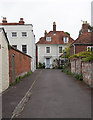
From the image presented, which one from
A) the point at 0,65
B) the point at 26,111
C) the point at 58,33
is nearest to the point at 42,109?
the point at 26,111

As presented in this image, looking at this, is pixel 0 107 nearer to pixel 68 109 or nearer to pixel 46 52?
pixel 68 109

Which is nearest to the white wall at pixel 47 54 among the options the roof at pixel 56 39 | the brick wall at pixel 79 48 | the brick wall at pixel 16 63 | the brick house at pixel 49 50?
the brick house at pixel 49 50

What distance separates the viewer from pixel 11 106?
555 centimetres

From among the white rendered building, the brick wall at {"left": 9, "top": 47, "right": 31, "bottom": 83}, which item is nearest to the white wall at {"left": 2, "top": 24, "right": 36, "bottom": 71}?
the white rendered building

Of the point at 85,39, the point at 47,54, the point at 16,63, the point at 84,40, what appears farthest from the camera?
the point at 47,54

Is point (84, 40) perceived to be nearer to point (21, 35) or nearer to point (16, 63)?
point (21, 35)

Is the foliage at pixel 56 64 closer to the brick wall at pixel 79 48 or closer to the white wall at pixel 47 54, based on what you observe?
the white wall at pixel 47 54

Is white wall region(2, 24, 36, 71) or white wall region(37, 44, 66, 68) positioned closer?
white wall region(2, 24, 36, 71)

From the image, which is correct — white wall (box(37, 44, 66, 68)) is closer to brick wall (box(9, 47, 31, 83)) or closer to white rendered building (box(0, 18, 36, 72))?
white rendered building (box(0, 18, 36, 72))

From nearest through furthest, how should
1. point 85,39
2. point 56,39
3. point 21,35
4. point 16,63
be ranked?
point 16,63, point 85,39, point 21,35, point 56,39

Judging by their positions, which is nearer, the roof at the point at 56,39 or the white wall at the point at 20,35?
the white wall at the point at 20,35

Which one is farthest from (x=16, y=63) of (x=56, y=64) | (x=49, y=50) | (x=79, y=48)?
(x=49, y=50)

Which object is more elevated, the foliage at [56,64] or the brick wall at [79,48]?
the brick wall at [79,48]

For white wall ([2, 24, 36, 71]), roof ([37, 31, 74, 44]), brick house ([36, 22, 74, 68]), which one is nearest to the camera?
white wall ([2, 24, 36, 71])
